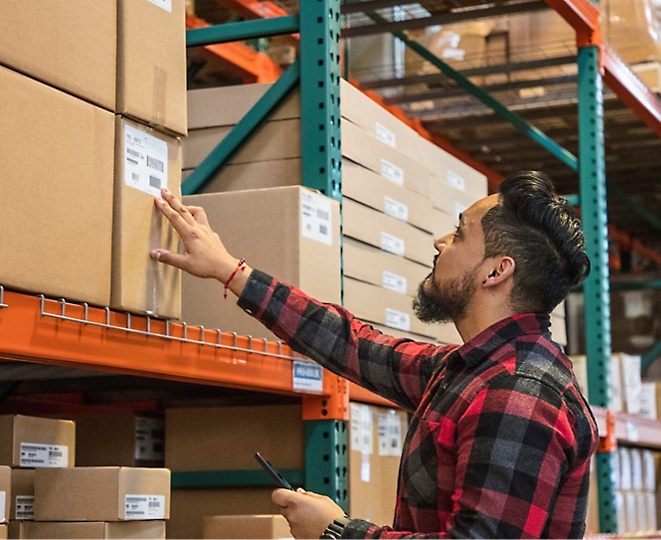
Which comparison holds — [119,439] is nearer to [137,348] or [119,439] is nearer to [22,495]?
Result: [22,495]

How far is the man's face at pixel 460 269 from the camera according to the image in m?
2.04

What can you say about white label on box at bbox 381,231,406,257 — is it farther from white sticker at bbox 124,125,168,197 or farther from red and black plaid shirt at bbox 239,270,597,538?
white sticker at bbox 124,125,168,197

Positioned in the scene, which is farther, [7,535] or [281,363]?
[281,363]

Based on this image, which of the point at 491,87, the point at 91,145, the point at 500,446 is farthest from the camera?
the point at 491,87

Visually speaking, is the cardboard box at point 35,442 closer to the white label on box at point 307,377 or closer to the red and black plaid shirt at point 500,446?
the white label on box at point 307,377

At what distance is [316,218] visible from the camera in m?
2.59

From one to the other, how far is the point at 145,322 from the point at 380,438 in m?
1.24

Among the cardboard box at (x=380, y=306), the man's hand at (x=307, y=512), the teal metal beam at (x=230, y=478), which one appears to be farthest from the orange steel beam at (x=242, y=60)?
the man's hand at (x=307, y=512)

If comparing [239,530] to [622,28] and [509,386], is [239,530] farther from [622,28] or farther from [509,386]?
[622,28]

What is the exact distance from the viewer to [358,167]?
9.95 ft

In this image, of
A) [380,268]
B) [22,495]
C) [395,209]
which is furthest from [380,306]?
[22,495]

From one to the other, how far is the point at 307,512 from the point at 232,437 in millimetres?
965

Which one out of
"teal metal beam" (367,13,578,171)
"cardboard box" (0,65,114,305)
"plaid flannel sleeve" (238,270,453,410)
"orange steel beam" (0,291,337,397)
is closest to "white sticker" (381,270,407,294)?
"orange steel beam" (0,291,337,397)

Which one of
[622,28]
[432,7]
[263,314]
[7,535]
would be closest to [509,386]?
[263,314]
